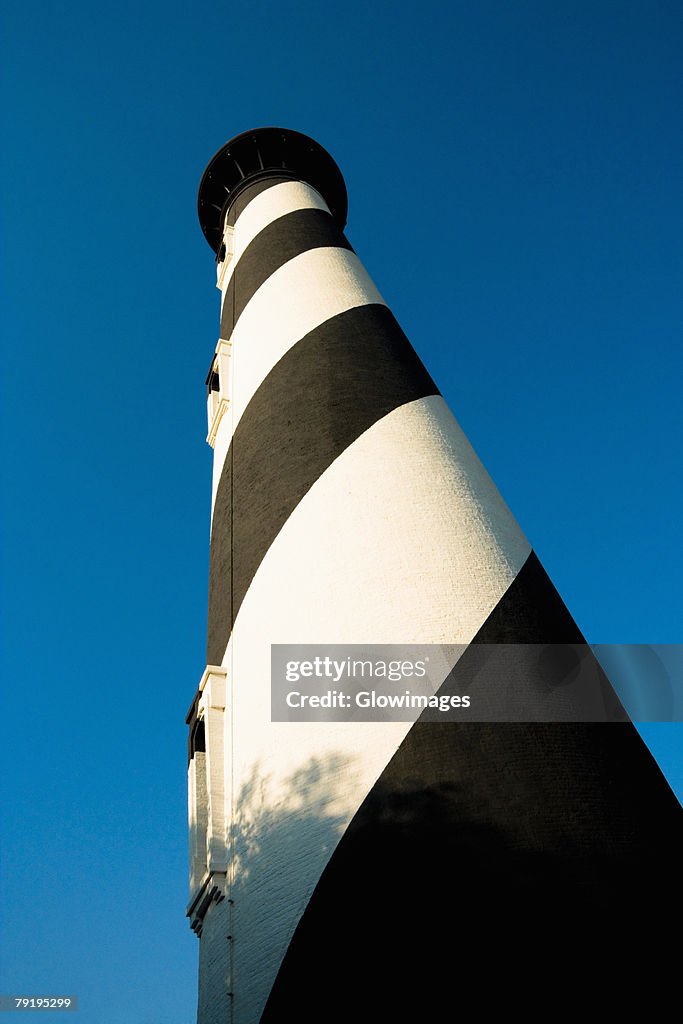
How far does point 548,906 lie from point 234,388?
5971mm

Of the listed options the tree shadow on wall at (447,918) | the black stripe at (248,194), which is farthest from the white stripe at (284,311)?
the tree shadow on wall at (447,918)

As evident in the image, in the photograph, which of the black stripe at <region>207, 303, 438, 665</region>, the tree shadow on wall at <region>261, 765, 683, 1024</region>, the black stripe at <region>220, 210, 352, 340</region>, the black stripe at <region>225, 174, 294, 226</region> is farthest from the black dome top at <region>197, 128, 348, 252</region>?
the tree shadow on wall at <region>261, 765, 683, 1024</region>

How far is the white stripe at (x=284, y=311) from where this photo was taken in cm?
835

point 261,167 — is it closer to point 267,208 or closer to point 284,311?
point 267,208

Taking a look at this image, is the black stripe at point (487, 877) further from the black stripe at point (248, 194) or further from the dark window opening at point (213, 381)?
the black stripe at point (248, 194)

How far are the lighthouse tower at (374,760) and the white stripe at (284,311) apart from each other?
0.16 feet

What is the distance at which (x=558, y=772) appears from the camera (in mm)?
4789

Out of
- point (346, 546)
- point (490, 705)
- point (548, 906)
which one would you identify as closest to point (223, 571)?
point (346, 546)

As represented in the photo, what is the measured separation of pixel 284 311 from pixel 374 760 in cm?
518

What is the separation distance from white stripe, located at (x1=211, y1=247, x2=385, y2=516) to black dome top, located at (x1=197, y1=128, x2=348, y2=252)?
3.43 meters

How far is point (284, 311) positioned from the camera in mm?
8727

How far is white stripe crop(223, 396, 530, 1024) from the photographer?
16.3ft

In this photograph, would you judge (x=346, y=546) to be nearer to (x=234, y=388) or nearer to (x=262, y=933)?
(x=262, y=933)

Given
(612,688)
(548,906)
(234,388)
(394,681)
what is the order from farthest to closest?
(234,388)
(612,688)
(394,681)
(548,906)
